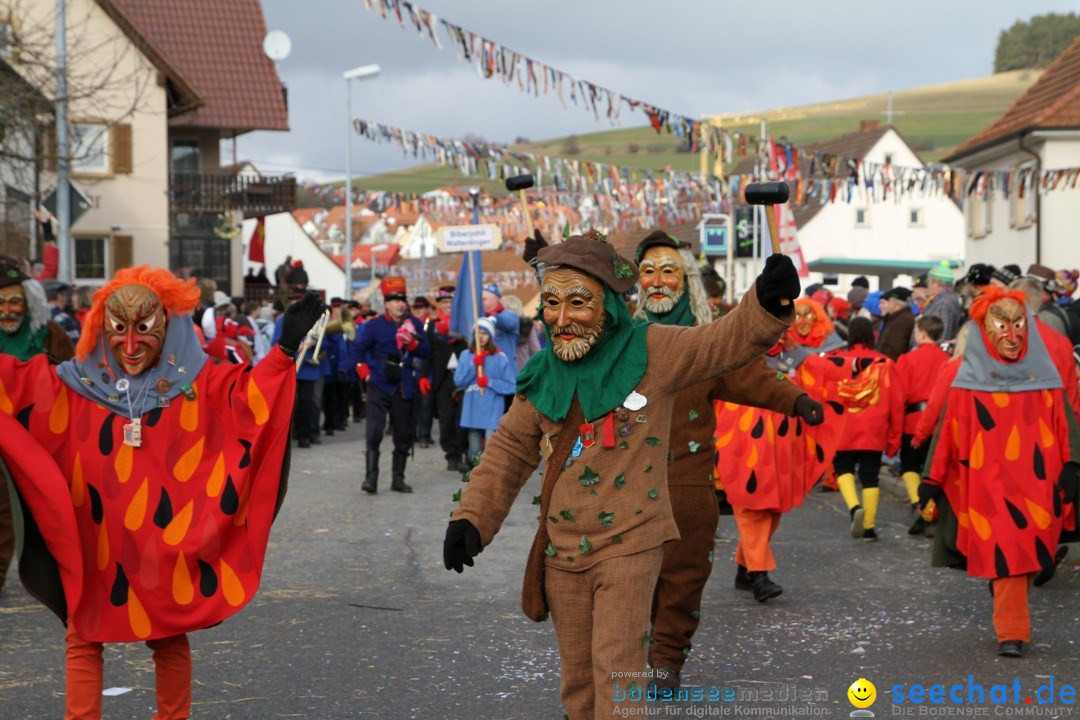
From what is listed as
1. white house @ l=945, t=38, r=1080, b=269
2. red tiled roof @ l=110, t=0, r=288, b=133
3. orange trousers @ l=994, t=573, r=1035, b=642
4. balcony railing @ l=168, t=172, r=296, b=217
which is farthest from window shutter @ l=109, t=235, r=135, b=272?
orange trousers @ l=994, t=573, r=1035, b=642

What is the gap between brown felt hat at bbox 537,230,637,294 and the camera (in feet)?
16.5

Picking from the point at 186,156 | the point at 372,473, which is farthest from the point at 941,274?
the point at 186,156

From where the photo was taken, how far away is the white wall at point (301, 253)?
73438 mm

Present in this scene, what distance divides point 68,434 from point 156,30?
40282 mm

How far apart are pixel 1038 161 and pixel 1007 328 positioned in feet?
93.9

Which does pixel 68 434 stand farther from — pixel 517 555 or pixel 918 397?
pixel 918 397

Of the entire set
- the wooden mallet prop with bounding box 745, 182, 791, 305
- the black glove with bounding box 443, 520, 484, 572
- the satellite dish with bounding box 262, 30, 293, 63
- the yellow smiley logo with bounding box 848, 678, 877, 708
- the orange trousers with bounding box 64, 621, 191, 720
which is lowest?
the yellow smiley logo with bounding box 848, 678, 877, 708

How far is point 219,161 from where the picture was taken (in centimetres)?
4341

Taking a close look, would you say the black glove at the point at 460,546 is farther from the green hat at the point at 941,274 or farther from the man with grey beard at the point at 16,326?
the green hat at the point at 941,274

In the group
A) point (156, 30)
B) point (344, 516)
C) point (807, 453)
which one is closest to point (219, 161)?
point (156, 30)

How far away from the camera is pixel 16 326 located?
8.66 metres

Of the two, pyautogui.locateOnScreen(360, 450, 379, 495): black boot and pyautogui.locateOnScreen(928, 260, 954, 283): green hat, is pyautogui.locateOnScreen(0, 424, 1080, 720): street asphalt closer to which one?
pyautogui.locateOnScreen(360, 450, 379, 495): black boot

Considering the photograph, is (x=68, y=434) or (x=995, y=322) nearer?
(x=68, y=434)

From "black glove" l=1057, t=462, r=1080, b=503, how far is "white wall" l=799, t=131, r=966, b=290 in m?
52.6
